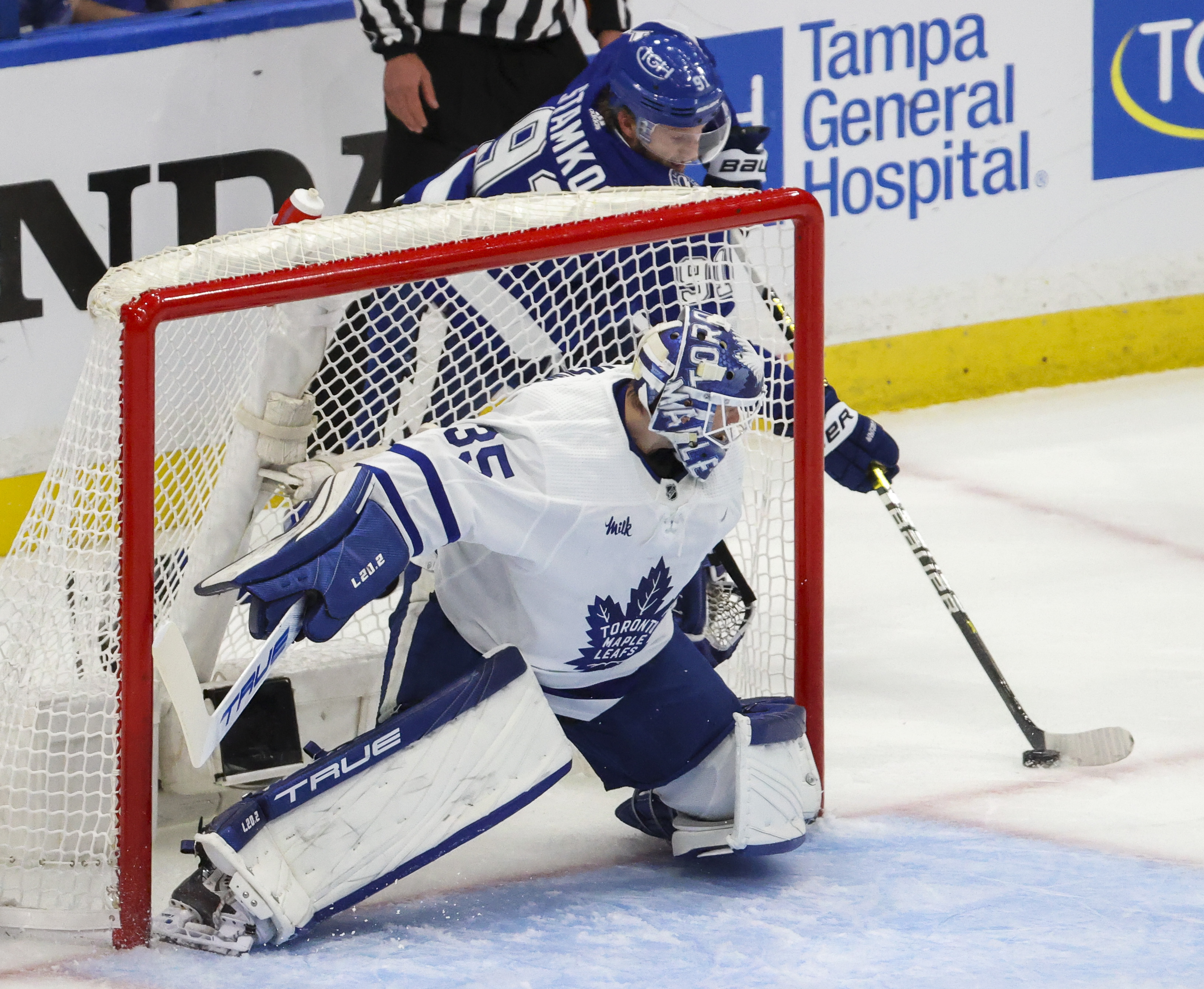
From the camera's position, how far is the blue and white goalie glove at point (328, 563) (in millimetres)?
2422

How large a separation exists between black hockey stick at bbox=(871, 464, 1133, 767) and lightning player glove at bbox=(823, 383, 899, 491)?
19 mm

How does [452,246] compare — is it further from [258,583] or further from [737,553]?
[737,553]

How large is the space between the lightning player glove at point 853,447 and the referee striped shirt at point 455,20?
4.60 ft

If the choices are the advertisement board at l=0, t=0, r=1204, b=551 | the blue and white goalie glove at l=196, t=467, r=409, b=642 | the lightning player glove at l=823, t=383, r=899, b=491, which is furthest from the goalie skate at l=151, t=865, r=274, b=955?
the advertisement board at l=0, t=0, r=1204, b=551

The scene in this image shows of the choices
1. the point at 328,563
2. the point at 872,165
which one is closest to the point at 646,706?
the point at 328,563

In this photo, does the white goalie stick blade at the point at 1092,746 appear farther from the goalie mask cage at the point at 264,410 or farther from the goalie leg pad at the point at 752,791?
the goalie leg pad at the point at 752,791

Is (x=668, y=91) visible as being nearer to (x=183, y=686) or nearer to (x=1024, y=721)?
(x=1024, y=721)

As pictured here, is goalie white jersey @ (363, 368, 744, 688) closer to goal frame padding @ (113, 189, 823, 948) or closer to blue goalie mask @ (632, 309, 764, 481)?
blue goalie mask @ (632, 309, 764, 481)

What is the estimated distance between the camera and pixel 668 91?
10.7ft

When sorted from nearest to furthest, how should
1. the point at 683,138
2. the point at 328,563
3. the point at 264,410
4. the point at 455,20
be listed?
1. the point at 328,563
2. the point at 264,410
3. the point at 683,138
4. the point at 455,20

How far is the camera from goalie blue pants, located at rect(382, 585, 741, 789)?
2803mm

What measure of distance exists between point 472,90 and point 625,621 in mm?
2002

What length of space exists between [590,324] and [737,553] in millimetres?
498

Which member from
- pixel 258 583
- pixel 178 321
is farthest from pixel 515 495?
pixel 178 321
